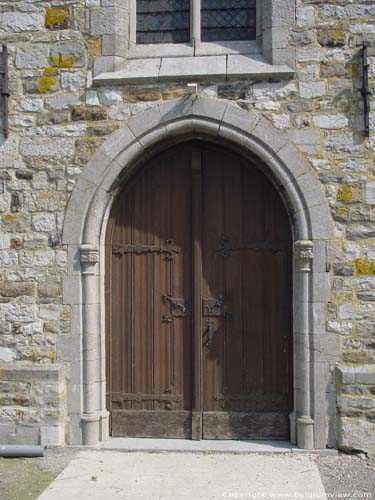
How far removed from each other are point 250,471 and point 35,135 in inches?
131

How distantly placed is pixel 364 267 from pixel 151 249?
6.09 ft

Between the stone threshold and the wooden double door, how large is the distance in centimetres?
8

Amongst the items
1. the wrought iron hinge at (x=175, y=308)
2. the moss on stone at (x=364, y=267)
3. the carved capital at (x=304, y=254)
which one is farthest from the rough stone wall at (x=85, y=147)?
the wrought iron hinge at (x=175, y=308)

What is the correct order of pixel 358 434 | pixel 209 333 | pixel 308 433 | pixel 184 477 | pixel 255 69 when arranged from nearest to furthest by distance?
pixel 184 477
pixel 358 434
pixel 308 433
pixel 255 69
pixel 209 333

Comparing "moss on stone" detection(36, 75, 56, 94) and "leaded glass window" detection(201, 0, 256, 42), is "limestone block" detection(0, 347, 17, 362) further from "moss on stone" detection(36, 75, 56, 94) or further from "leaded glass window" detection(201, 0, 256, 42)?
"leaded glass window" detection(201, 0, 256, 42)

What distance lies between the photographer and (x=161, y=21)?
5359 mm

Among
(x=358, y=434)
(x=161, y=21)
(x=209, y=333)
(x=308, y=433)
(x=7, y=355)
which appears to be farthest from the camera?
(x=161, y=21)

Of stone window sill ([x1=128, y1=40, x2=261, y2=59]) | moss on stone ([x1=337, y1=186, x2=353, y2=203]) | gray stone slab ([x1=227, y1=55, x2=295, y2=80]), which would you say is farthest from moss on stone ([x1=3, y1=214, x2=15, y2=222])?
moss on stone ([x1=337, y1=186, x2=353, y2=203])

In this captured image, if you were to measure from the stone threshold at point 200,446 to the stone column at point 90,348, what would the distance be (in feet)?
0.59

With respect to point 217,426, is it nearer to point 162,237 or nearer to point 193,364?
point 193,364

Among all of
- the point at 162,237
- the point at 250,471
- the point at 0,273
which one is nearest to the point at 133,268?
the point at 162,237

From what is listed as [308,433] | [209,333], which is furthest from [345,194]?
[308,433]

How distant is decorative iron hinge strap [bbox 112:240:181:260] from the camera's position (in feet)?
17.3

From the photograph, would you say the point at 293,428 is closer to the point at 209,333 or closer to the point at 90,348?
the point at 209,333
